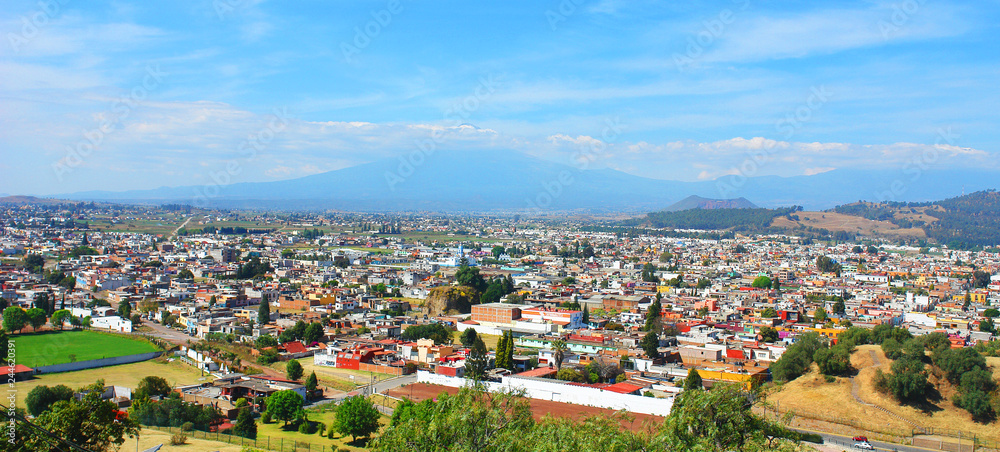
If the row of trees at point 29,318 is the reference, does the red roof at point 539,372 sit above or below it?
below

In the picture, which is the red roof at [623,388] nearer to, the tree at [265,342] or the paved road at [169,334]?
the tree at [265,342]

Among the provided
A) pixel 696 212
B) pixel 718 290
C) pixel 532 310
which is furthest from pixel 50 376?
pixel 696 212

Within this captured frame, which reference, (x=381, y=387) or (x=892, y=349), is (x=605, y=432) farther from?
(x=892, y=349)

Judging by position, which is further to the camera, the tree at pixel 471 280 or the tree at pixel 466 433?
the tree at pixel 471 280

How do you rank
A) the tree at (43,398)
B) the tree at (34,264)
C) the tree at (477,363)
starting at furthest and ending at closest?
the tree at (34,264)
the tree at (477,363)
the tree at (43,398)

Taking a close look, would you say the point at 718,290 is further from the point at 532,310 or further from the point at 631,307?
the point at 532,310

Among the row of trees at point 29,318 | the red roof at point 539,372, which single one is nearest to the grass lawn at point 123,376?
the row of trees at point 29,318

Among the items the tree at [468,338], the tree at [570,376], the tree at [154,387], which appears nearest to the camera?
the tree at [154,387]

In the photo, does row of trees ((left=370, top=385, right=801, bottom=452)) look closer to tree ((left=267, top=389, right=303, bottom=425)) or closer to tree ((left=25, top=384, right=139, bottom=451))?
tree ((left=25, top=384, right=139, bottom=451))

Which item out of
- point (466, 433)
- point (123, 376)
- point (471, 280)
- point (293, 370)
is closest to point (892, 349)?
point (466, 433)
